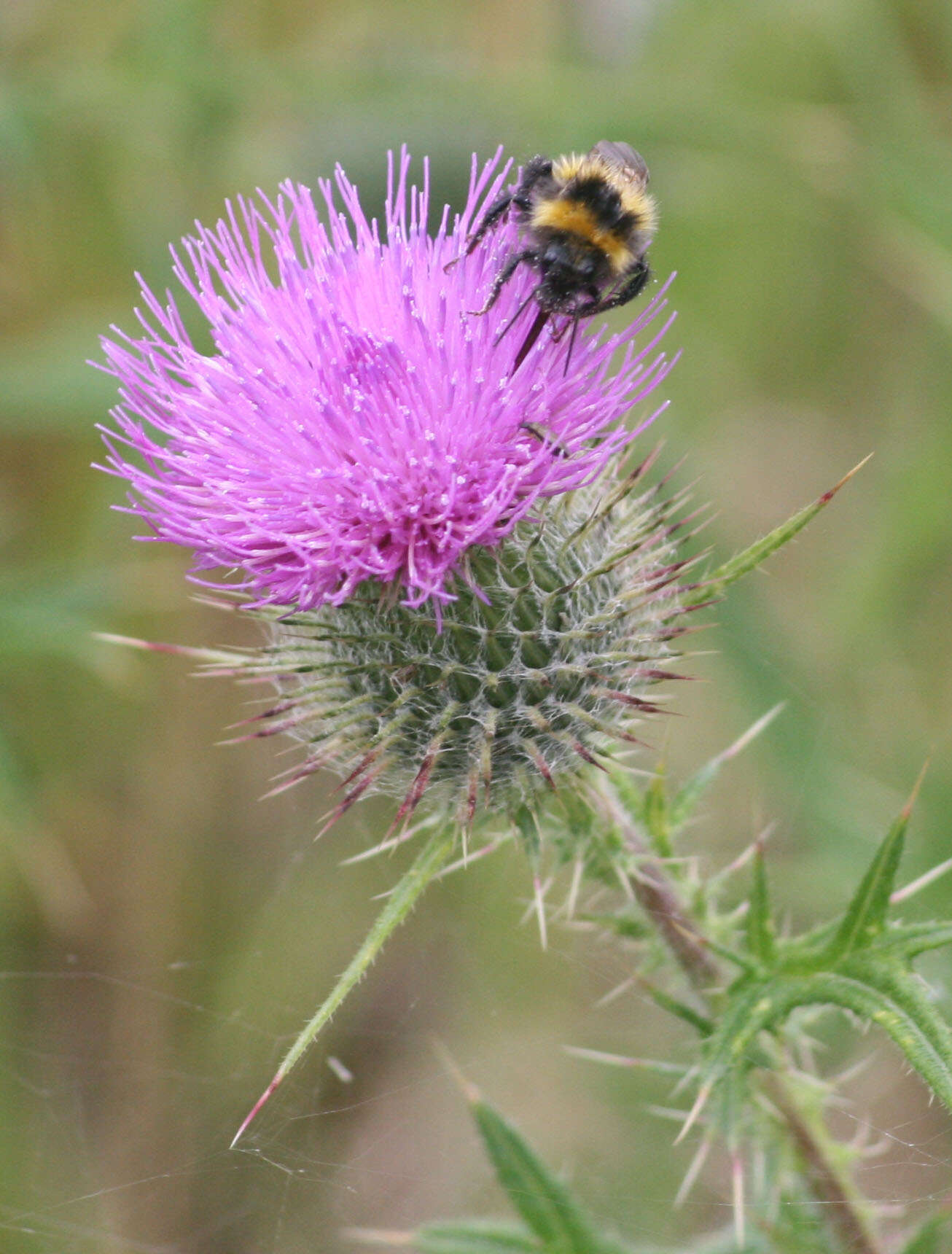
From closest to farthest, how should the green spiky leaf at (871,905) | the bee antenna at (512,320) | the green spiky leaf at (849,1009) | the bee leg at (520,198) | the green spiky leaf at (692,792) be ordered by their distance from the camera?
the green spiky leaf at (849,1009) → the green spiky leaf at (871,905) → the bee antenna at (512,320) → the bee leg at (520,198) → the green spiky leaf at (692,792)

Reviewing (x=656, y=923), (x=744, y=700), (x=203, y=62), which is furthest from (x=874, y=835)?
(x=203, y=62)

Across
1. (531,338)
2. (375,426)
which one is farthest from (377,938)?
(531,338)

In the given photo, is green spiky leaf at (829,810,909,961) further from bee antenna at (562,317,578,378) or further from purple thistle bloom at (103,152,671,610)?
bee antenna at (562,317,578,378)

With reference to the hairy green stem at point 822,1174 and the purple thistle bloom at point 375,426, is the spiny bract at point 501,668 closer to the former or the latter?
the purple thistle bloom at point 375,426

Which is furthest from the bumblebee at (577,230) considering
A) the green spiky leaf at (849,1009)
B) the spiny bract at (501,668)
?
the green spiky leaf at (849,1009)

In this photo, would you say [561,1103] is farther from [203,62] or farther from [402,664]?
[203,62]
